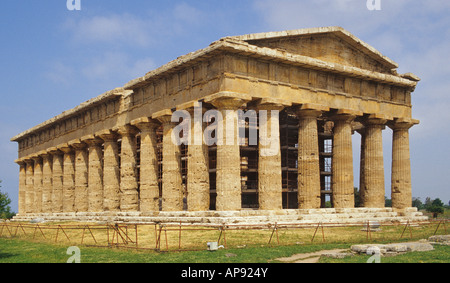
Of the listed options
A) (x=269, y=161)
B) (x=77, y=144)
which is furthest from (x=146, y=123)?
(x=77, y=144)

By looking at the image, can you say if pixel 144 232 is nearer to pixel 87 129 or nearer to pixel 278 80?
pixel 278 80

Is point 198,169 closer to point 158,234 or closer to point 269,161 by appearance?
point 269,161

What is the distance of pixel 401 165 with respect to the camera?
36156 millimetres

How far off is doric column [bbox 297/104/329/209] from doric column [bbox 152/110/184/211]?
7922 millimetres

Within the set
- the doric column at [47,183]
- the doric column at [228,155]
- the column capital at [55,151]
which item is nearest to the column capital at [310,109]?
the doric column at [228,155]

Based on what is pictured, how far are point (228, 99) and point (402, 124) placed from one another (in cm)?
1603

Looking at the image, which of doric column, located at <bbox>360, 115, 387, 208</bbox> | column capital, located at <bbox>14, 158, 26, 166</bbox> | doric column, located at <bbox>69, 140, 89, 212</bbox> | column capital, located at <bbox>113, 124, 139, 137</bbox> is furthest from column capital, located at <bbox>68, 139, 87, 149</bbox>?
doric column, located at <bbox>360, 115, 387, 208</bbox>

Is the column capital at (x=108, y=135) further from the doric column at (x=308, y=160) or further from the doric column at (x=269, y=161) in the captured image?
the doric column at (x=308, y=160)

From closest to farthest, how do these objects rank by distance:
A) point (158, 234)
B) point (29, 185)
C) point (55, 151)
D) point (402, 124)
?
point (158, 234), point (402, 124), point (55, 151), point (29, 185)

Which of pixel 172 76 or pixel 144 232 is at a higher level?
pixel 172 76
